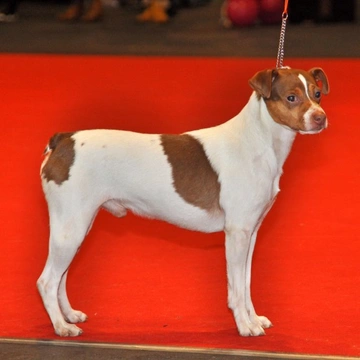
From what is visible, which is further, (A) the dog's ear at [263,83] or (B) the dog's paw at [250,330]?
→ (B) the dog's paw at [250,330]

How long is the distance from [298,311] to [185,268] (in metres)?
0.86

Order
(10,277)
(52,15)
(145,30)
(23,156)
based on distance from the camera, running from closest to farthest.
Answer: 1. (10,277)
2. (23,156)
3. (145,30)
4. (52,15)

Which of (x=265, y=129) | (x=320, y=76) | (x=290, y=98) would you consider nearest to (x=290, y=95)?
(x=290, y=98)

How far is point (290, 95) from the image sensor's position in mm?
4230

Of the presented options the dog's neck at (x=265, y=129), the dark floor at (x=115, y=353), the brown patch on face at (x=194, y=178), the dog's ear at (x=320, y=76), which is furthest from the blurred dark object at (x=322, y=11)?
the dark floor at (x=115, y=353)

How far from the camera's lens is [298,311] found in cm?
474

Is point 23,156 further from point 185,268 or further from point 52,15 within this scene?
point 52,15

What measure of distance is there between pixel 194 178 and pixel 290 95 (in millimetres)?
618

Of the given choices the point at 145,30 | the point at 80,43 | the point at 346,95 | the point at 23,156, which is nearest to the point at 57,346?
the point at 23,156

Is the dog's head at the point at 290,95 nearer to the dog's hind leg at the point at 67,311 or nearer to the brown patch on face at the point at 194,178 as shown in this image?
the brown patch on face at the point at 194,178

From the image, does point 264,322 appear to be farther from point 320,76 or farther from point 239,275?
point 320,76

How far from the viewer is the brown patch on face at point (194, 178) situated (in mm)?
4406

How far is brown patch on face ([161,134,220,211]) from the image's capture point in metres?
4.41

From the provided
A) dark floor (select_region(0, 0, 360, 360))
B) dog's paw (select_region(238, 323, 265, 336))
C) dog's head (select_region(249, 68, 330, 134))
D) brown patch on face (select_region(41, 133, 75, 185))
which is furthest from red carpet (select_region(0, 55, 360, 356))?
dark floor (select_region(0, 0, 360, 360))
